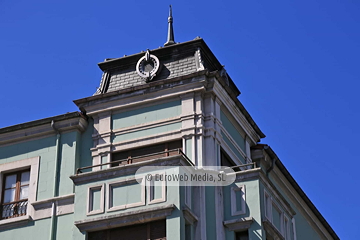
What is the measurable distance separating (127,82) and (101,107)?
5.39 feet

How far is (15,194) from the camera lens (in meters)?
38.1

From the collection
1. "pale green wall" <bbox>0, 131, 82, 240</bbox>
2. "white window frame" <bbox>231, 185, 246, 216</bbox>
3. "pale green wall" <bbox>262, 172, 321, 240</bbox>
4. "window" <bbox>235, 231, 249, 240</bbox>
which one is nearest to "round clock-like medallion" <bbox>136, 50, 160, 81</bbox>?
"pale green wall" <bbox>0, 131, 82, 240</bbox>

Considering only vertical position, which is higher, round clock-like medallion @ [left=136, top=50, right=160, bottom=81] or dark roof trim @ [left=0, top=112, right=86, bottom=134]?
round clock-like medallion @ [left=136, top=50, right=160, bottom=81]

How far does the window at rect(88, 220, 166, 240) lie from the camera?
3359 cm

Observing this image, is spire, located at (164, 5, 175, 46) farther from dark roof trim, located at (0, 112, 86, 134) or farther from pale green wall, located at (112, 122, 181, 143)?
dark roof trim, located at (0, 112, 86, 134)

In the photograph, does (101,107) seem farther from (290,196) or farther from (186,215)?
(290,196)

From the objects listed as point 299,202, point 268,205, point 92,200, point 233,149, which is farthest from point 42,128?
point 299,202

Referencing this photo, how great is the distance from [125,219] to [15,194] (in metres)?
6.24

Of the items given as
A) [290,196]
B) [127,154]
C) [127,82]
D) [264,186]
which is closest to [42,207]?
[127,154]

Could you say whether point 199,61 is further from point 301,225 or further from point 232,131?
point 301,225

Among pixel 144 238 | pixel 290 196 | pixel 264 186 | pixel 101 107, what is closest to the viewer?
pixel 144 238

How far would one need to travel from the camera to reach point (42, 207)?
37.1 m

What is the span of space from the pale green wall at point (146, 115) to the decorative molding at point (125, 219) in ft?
16.5

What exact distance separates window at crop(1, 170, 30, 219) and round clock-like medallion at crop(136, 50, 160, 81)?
20.5 ft
